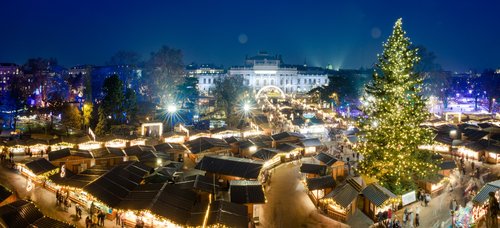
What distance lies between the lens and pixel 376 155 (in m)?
16.0

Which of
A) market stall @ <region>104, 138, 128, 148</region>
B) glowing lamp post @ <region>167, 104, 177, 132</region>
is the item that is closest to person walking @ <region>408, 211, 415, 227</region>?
market stall @ <region>104, 138, 128, 148</region>

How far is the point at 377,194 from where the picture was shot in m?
14.7

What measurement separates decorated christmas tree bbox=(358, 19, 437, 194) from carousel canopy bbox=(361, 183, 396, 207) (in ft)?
3.68

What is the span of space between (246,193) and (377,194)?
5723 mm

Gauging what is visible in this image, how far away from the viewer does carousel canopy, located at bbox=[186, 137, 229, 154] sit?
78.5 ft

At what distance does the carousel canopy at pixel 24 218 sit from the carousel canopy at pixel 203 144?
40.7 feet

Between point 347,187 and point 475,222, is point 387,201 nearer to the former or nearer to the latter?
point 347,187

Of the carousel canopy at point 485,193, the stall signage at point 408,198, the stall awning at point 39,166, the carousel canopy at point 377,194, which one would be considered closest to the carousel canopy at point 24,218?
the stall awning at point 39,166

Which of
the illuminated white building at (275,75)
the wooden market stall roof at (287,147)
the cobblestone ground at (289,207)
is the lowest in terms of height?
the cobblestone ground at (289,207)

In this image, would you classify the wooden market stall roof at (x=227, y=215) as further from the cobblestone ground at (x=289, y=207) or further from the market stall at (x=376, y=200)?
the market stall at (x=376, y=200)

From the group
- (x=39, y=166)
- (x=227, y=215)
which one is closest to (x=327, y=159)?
(x=227, y=215)

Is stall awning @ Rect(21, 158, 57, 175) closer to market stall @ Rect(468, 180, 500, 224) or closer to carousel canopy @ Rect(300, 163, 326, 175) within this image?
carousel canopy @ Rect(300, 163, 326, 175)

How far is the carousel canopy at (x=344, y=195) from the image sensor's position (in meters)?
14.3

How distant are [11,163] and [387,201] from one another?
21.5 m
